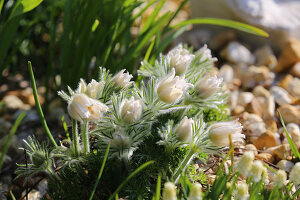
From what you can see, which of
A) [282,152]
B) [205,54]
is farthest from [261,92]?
[205,54]

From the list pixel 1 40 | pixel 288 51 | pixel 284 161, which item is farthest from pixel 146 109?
pixel 288 51

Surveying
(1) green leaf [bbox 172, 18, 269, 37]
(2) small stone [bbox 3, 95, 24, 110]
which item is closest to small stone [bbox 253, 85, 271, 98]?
(1) green leaf [bbox 172, 18, 269, 37]

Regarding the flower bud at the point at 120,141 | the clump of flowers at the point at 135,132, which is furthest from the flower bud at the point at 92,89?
the flower bud at the point at 120,141

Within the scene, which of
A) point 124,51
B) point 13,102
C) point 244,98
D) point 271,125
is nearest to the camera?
point 271,125

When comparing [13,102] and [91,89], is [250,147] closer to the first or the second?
[91,89]

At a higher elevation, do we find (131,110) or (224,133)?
(131,110)

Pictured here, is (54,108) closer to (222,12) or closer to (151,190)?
(151,190)
